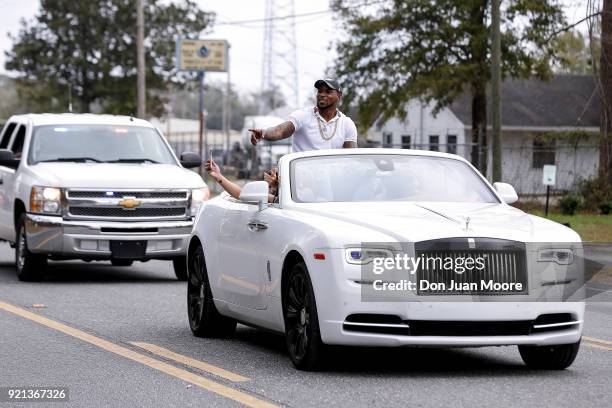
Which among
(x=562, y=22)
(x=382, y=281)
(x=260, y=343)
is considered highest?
(x=562, y=22)

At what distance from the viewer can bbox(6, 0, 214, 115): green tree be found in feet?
218

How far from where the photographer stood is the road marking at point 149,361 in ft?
24.9

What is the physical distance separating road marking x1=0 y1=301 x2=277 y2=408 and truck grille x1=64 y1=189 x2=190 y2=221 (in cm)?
306

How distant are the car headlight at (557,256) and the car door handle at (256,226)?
6.44ft

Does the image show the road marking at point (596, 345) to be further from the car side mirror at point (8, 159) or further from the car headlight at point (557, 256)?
the car side mirror at point (8, 159)

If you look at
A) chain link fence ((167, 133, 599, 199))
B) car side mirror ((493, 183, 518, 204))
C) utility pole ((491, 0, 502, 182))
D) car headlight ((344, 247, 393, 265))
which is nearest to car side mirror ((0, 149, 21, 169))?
car side mirror ((493, 183, 518, 204))

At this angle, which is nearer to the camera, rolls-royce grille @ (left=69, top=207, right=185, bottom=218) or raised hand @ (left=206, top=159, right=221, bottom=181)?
raised hand @ (left=206, top=159, right=221, bottom=181)


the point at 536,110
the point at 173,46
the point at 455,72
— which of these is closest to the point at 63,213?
the point at 455,72

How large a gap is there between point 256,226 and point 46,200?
6.76m

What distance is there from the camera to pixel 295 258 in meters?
8.80

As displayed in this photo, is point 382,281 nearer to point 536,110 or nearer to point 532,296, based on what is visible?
point 532,296

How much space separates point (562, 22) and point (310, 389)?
33.1 meters

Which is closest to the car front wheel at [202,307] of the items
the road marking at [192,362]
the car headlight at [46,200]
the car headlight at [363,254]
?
the road marking at [192,362]

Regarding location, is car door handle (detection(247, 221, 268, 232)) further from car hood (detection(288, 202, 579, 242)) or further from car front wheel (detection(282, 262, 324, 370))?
car front wheel (detection(282, 262, 324, 370))
